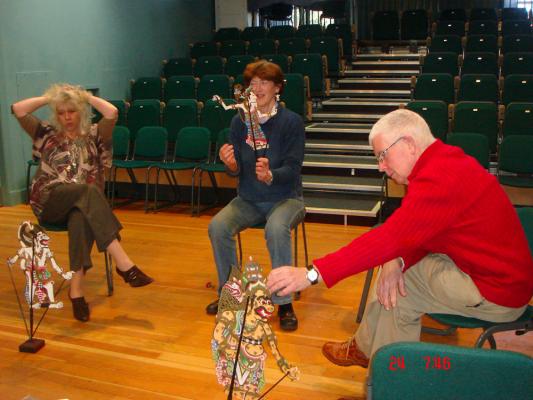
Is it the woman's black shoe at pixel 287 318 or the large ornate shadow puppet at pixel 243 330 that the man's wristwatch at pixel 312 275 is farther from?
the woman's black shoe at pixel 287 318

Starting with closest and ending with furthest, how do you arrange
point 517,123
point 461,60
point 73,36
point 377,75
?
point 517,123 → point 73,36 → point 461,60 → point 377,75

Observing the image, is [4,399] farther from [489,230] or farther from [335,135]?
[335,135]

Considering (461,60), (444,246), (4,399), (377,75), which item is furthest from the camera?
(377,75)

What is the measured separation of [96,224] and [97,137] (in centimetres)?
56

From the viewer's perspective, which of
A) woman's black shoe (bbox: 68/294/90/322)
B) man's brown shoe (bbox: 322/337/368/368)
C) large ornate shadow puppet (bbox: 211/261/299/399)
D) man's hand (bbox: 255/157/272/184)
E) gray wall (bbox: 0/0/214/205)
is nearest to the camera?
large ornate shadow puppet (bbox: 211/261/299/399)

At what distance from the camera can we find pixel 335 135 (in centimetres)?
712

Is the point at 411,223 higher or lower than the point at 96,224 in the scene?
higher

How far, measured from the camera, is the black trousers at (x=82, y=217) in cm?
316

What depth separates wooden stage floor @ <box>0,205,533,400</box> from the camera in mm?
2502

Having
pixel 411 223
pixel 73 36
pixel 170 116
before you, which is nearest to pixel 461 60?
pixel 170 116

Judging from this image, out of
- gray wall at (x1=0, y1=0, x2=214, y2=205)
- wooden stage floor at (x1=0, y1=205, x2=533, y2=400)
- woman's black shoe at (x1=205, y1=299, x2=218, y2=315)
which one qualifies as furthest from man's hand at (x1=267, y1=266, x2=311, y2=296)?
gray wall at (x1=0, y1=0, x2=214, y2=205)

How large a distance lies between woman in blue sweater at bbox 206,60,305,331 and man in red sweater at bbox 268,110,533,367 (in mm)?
1001

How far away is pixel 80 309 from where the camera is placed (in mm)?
3250

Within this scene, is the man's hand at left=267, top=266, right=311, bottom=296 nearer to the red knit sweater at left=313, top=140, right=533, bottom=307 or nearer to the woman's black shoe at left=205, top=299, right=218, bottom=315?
the red knit sweater at left=313, top=140, right=533, bottom=307
